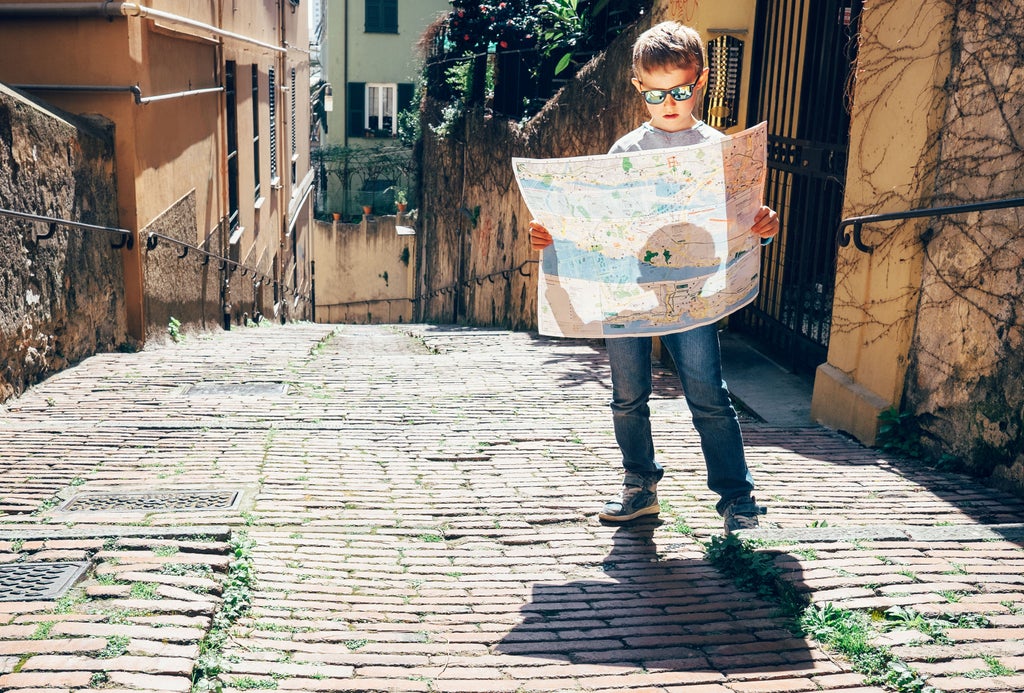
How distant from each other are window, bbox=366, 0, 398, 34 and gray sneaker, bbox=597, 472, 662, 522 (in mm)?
28336

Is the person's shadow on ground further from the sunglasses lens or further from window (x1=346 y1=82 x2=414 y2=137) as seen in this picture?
window (x1=346 y1=82 x2=414 y2=137)

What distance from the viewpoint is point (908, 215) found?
504cm

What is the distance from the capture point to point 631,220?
383 centimetres

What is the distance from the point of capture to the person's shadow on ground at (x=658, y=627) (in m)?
3.01

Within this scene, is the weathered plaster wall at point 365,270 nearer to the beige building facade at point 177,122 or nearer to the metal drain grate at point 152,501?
the beige building facade at point 177,122

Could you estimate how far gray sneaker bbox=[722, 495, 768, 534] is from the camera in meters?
3.95

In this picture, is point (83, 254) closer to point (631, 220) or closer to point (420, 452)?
point (420, 452)

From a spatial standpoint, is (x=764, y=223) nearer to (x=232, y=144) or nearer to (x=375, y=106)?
(x=232, y=144)

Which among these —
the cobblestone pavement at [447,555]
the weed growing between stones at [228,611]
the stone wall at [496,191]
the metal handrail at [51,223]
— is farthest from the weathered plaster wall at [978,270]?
the metal handrail at [51,223]

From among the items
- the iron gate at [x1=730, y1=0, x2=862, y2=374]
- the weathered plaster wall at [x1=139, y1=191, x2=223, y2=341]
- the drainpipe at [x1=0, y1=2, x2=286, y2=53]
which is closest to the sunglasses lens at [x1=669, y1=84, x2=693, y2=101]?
the iron gate at [x1=730, y1=0, x2=862, y2=374]

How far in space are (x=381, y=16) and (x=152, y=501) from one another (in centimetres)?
2817

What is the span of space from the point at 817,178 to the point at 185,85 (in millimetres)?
6404

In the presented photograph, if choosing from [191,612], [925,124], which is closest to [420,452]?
[191,612]

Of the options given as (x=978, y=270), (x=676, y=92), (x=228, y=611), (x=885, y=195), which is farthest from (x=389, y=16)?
(x=228, y=611)
